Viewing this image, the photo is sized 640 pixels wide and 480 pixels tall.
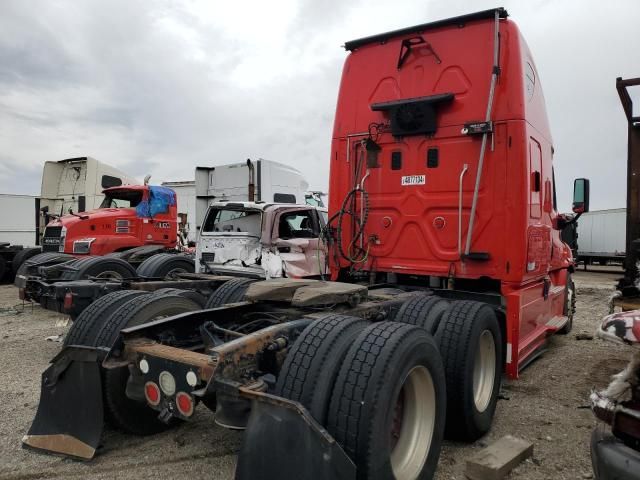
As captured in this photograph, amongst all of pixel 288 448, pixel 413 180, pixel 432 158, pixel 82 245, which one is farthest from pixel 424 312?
pixel 82 245

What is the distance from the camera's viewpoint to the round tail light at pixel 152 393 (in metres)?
2.74

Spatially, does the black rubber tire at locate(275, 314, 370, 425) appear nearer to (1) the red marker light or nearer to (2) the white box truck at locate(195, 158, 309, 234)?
(1) the red marker light

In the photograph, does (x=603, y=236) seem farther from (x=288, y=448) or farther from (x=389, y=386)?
(x=288, y=448)

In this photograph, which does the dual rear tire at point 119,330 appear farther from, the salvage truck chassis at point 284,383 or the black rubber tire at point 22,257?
the black rubber tire at point 22,257

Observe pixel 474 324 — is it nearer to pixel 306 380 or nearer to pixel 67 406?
pixel 306 380

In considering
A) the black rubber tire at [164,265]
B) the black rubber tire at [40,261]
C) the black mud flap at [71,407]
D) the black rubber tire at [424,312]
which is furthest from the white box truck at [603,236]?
the black mud flap at [71,407]

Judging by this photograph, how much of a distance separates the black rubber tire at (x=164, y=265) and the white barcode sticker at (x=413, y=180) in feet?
15.6

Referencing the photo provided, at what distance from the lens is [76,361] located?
311cm

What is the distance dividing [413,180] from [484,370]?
2.15m

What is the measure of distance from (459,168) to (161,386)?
3589mm

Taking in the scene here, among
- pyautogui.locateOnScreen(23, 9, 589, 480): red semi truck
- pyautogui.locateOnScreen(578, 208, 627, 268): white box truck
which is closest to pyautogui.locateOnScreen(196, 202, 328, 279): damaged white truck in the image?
pyautogui.locateOnScreen(23, 9, 589, 480): red semi truck

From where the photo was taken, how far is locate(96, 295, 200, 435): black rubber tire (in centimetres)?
327

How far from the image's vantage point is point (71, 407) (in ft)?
10.3

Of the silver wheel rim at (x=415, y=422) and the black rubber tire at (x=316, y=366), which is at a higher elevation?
the black rubber tire at (x=316, y=366)
